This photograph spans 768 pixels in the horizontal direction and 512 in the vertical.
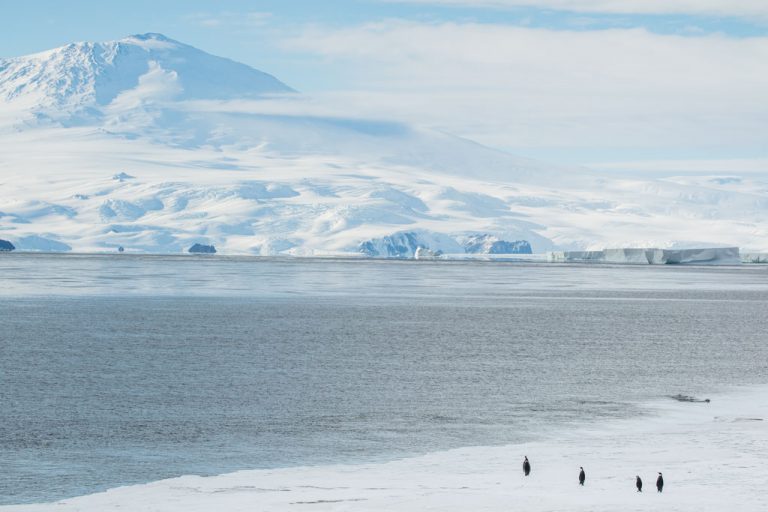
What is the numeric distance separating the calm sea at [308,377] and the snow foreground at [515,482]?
127cm

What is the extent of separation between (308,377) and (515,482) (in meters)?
17.3

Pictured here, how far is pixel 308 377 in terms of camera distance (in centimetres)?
3809

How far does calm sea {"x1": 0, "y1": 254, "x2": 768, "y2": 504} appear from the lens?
25.2m

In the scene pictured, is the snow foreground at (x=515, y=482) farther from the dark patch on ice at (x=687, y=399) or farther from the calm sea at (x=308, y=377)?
the dark patch on ice at (x=687, y=399)

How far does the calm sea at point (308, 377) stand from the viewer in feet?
82.7

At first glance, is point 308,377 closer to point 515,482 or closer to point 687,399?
point 687,399

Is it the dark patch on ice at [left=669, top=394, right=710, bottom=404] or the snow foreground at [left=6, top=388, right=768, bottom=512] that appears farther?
the dark patch on ice at [left=669, top=394, right=710, bottom=404]

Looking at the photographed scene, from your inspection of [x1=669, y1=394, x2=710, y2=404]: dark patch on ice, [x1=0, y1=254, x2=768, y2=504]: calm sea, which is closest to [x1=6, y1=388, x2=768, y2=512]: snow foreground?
[x1=0, y1=254, x2=768, y2=504]: calm sea

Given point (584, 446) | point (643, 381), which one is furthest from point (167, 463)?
point (643, 381)

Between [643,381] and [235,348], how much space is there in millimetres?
17298

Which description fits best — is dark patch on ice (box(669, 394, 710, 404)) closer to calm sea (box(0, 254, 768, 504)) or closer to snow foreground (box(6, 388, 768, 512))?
→ calm sea (box(0, 254, 768, 504))

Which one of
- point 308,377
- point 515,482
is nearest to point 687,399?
point 308,377

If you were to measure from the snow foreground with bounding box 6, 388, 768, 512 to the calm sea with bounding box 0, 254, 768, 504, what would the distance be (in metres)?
1.27

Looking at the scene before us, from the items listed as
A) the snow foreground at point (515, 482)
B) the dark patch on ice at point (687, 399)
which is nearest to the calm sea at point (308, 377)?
the dark patch on ice at point (687, 399)
